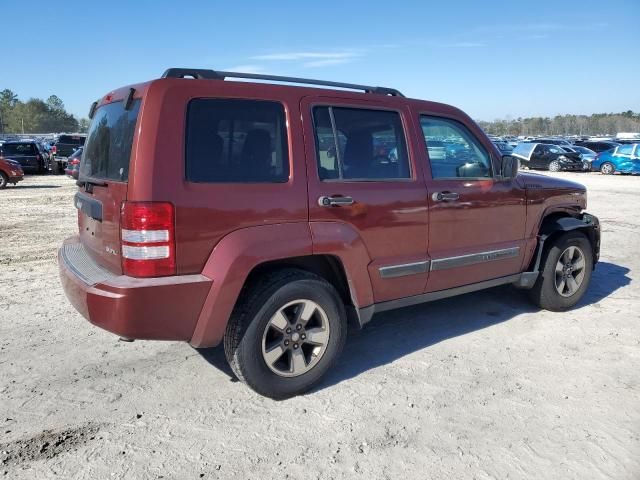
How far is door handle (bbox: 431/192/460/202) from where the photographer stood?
393 cm

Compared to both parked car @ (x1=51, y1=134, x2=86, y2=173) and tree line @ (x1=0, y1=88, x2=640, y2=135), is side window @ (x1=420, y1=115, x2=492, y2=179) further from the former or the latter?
tree line @ (x1=0, y1=88, x2=640, y2=135)

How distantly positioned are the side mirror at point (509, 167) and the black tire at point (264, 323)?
1.95m

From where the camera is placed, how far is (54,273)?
634cm

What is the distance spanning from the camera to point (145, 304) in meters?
2.86

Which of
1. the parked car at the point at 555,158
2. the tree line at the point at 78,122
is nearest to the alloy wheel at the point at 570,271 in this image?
the parked car at the point at 555,158

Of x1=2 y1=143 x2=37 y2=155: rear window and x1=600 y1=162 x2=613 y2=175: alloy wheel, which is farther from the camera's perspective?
x1=600 y1=162 x2=613 y2=175: alloy wheel

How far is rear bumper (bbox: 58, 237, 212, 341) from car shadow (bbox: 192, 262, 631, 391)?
2.90 ft

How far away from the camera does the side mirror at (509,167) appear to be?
435cm

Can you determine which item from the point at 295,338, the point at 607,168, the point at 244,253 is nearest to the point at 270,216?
the point at 244,253

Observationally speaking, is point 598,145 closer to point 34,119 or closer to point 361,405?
point 361,405

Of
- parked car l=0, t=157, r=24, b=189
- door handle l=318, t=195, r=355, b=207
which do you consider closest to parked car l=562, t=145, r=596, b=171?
parked car l=0, t=157, r=24, b=189

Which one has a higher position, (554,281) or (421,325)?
(554,281)

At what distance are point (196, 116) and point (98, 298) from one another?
1.17 meters

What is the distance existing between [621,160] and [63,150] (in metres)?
27.5
